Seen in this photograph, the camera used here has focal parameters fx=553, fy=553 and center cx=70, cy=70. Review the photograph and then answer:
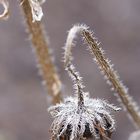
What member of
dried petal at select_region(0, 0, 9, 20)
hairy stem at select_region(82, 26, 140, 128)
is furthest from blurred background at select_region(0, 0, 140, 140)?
dried petal at select_region(0, 0, 9, 20)

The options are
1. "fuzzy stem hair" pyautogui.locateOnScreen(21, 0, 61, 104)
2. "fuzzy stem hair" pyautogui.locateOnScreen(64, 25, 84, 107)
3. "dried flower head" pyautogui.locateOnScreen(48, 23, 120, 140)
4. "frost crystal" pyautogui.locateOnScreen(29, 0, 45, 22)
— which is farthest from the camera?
"fuzzy stem hair" pyautogui.locateOnScreen(21, 0, 61, 104)

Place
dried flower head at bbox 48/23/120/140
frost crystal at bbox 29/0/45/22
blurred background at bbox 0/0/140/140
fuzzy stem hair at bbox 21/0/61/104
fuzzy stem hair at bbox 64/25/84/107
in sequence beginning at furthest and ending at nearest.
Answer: blurred background at bbox 0/0/140/140, fuzzy stem hair at bbox 21/0/61/104, frost crystal at bbox 29/0/45/22, dried flower head at bbox 48/23/120/140, fuzzy stem hair at bbox 64/25/84/107

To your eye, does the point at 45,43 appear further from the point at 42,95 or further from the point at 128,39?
the point at 128,39

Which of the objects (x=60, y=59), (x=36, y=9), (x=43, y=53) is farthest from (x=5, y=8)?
(x=60, y=59)

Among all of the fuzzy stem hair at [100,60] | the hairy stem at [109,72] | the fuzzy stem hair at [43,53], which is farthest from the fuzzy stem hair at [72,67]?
the fuzzy stem hair at [43,53]

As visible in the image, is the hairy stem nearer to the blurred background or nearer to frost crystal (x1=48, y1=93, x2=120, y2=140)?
frost crystal (x1=48, y1=93, x2=120, y2=140)

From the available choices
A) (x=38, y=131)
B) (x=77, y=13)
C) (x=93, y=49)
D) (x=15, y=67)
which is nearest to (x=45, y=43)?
(x=93, y=49)

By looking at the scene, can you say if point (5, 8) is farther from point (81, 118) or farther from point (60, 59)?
point (60, 59)
